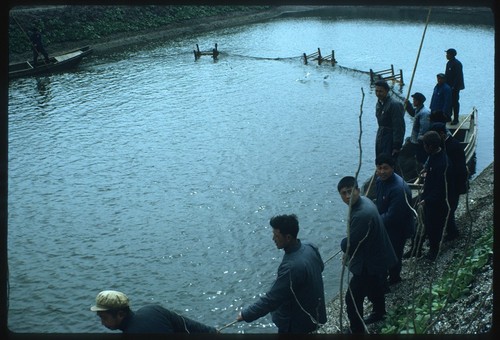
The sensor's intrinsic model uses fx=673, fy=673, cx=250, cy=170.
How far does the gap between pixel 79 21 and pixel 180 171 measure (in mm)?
24240

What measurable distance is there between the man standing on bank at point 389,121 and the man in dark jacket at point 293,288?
4300 millimetres

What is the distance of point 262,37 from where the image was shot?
42531 mm

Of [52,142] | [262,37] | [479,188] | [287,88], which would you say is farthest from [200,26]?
[479,188]

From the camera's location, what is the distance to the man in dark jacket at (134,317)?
4.63 m

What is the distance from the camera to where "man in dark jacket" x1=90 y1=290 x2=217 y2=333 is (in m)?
4.63

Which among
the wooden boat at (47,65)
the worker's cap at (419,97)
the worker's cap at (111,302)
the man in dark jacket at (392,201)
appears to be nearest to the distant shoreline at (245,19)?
the wooden boat at (47,65)

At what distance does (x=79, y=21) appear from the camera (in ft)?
124

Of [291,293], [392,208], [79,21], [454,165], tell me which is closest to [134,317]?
[291,293]

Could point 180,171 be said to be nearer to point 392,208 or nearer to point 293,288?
point 392,208

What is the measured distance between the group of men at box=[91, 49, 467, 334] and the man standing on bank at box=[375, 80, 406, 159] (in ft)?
3.57

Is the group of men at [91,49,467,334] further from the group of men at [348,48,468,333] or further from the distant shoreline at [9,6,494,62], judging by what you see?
the distant shoreline at [9,6,494,62]

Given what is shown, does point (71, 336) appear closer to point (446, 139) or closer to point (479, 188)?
point (446, 139)

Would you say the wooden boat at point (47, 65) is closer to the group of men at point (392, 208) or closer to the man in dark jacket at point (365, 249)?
the group of men at point (392, 208)

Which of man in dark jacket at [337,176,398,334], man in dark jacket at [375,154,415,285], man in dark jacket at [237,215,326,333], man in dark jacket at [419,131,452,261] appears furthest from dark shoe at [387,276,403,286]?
man in dark jacket at [237,215,326,333]
